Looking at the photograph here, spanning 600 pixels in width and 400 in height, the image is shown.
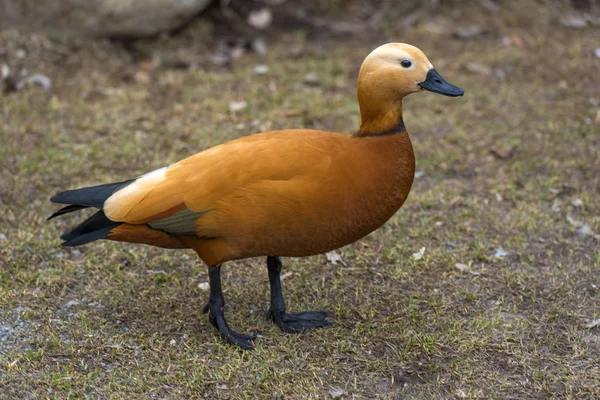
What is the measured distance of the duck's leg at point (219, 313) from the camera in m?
3.61

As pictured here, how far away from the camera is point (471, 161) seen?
561cm

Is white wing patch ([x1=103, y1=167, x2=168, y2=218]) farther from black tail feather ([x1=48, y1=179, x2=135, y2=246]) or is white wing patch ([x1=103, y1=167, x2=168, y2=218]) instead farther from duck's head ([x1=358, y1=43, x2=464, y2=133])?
duck's head ([x1=358, y1=43, x2=464, y2=133])

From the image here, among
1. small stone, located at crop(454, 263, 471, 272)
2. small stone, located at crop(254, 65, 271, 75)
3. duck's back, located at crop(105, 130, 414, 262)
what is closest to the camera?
duck's back, located at crop(105, 130, 414, 262)

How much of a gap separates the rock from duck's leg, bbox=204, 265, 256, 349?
13.1 feet

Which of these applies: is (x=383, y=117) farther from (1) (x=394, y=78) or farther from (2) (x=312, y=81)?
(2) (x=312, y=81)

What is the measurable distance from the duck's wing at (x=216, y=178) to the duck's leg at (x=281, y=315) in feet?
1.84

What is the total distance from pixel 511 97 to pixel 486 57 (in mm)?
804

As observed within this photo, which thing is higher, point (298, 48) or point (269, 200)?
point (269, 200)

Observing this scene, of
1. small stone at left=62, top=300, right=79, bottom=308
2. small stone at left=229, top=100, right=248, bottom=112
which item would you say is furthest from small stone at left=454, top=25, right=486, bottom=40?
small stone at left=62, top=300, right=79, bottom=308

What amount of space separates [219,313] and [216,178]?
0.69 m

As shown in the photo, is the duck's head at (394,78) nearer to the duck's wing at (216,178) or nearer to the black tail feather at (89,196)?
the duck's wing at (216,178)

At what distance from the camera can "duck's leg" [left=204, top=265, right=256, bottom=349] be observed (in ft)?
11.8

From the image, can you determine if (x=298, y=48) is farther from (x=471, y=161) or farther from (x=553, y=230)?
(x=553, y=230)

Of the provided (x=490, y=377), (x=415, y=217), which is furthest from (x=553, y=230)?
(x=490, y=377)
